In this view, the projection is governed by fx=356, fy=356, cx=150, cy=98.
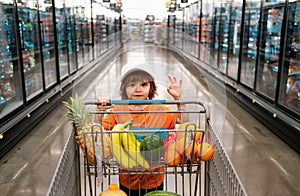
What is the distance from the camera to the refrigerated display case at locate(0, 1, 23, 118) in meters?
5.23

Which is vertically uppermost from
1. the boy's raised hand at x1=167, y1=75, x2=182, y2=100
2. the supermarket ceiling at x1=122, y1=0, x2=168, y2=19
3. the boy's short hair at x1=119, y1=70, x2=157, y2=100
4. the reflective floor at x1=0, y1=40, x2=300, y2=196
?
the supermarket ceiling at x1=122, y1=0, x2=168, y2=19

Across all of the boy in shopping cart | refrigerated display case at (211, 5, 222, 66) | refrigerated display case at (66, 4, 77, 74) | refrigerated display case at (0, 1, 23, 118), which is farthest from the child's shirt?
refrigerated display case at (211, 5, 222, 66)

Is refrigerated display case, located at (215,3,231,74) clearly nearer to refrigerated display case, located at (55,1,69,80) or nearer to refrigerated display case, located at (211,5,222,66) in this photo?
refrigerated display case, located at (211,5,222,66)

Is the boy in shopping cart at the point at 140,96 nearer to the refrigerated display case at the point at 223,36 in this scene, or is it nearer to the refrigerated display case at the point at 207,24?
the refrigerated display case at the point at 223,36

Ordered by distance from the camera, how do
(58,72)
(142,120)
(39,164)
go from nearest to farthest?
(142,120)
(39,164)
(58,72)

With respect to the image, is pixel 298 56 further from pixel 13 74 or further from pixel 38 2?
pixel 38 2

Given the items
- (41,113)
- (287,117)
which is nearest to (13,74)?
(41,113)

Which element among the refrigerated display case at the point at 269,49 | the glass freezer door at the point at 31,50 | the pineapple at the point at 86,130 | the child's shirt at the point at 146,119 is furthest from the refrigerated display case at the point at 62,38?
the pineapple at the point at 86,130

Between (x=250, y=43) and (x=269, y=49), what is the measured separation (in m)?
1.28

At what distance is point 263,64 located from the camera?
23.6 feet

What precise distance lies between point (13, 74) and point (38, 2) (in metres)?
2.02

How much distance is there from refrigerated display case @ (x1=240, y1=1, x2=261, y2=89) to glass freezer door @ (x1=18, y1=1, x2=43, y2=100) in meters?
4.38

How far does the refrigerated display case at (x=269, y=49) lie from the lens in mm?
6430

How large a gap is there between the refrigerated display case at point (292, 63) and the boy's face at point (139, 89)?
428 cm
